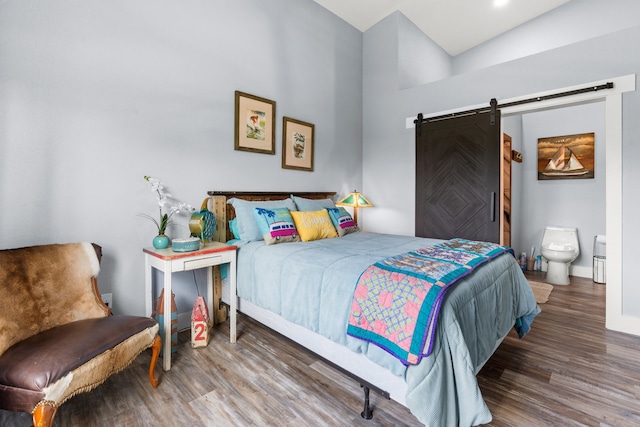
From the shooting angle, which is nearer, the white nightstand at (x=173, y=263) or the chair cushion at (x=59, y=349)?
the chair cushion at (x=59, y=349)

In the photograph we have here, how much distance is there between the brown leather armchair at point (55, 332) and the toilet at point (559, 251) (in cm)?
478

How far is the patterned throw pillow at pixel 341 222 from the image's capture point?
3059 mm

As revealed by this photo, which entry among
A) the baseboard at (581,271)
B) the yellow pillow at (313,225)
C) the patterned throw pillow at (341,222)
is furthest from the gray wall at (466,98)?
the yellow pillow at (313,225)

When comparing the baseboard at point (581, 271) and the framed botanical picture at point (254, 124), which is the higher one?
the framed botanical picture at point (254, 124)

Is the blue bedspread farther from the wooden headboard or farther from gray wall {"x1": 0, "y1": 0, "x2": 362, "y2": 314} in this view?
gray wall {"x1": 0, "y1": 0, "x2": 362, "y2": 314}

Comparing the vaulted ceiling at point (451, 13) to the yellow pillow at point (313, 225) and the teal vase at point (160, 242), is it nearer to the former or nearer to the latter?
the yellow pillow at point (313, 225)

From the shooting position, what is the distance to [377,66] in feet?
13.9

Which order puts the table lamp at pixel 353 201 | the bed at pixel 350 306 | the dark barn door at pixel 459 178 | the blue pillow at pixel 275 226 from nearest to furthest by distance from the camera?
the bed at pixel 350 306, the blue pillow at pixel 275 226, the dark barn door at pixel 459 178, the table lamp at pixel 353 201

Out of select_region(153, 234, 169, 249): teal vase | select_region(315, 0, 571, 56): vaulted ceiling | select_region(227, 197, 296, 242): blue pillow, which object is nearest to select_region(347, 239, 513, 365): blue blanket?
select_region(227, 197, 296, 242): blue pillow

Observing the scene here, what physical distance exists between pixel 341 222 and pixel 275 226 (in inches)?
32.8

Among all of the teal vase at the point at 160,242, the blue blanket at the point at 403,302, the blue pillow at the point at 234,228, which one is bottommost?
the blue blanket at the point at 403,302

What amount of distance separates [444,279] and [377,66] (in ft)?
12.2

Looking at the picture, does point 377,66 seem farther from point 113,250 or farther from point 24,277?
point 24,277

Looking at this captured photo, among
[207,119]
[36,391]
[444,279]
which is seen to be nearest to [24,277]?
[36,391]
